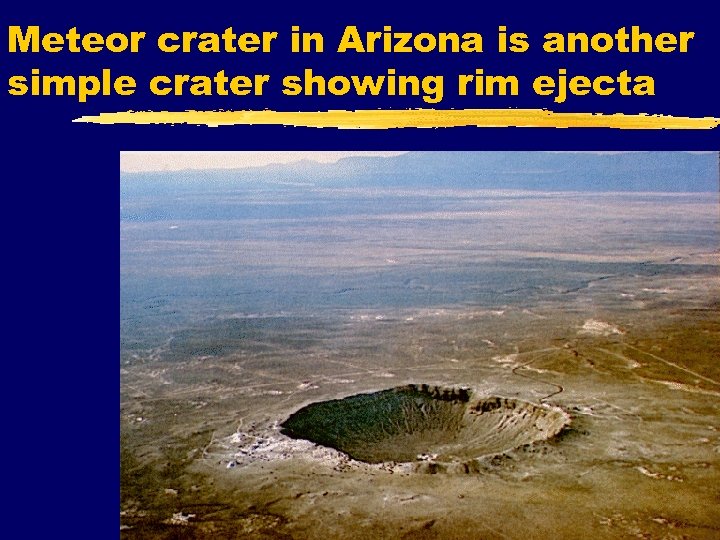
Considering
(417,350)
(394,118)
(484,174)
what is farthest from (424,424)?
(484,174)

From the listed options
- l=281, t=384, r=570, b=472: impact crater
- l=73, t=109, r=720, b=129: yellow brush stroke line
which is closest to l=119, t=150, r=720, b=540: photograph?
l=281, t=384, r=570, b=472: impact crater

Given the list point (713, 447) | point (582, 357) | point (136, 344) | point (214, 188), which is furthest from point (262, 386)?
point (713, 447)

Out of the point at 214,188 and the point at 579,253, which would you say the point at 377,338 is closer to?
the point at 214,188

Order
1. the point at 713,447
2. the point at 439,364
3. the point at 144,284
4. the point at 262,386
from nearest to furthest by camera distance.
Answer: the point at 713,447
the point at 262,386
the point at 439,364
the point at 144,284

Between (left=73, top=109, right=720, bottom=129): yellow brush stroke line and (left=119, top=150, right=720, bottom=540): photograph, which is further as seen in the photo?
(left=119, top=150, right=720, bottom=540): photograph

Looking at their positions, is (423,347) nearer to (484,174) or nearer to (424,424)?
(424,424)

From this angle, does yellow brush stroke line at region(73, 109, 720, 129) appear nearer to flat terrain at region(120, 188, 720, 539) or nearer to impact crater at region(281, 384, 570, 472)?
flat terrain at region(120, 188, 720, 539)

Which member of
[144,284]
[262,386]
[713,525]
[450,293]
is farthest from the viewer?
[450,293]
